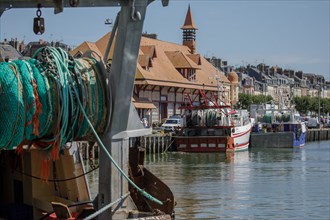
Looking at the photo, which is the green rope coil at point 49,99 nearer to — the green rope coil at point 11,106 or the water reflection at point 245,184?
the green rope coil at point 11,106

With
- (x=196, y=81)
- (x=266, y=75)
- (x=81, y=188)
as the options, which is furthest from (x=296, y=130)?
(x=266, y=75)

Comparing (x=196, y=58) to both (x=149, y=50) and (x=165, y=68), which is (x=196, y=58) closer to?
(x=165, y=68)

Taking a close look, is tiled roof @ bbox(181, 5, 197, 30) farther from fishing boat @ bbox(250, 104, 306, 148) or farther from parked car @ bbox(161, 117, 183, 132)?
parked car @ bbox(161, 117, 183, 132)

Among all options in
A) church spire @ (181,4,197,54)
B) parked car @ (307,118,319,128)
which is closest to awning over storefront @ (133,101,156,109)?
church spire @ (181,4,197,54)

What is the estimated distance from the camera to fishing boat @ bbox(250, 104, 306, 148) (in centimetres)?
6725

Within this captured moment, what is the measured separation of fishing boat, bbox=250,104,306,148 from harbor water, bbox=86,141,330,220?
42.0 feet

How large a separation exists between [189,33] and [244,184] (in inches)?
2591

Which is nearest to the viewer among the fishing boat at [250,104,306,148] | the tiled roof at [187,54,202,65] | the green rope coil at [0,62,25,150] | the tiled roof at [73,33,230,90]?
the green rope coil at [0,62,25,150]

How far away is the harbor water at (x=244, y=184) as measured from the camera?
25.2m

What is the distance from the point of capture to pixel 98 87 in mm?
9375

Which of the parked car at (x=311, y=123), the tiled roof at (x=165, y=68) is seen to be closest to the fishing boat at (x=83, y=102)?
the tiled roof at (x=165, y=68)

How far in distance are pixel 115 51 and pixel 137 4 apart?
2.10 feet

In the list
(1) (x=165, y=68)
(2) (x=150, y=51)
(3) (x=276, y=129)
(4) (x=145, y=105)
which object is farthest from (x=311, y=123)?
(4) (x=145, y=105)

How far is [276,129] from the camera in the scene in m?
72.4
